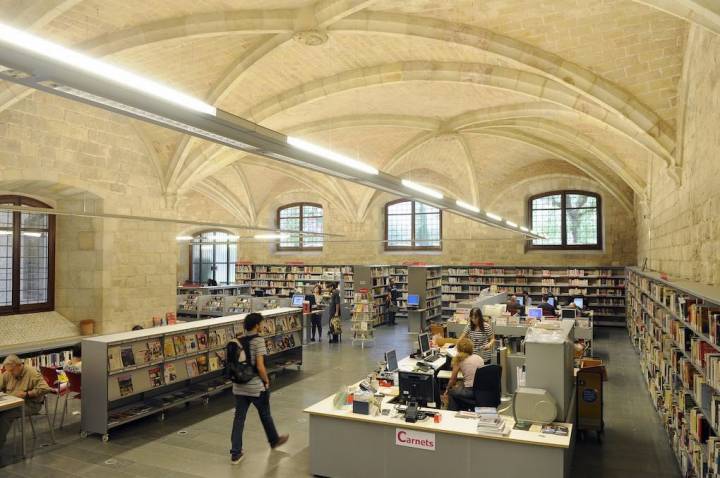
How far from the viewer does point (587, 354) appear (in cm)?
1073

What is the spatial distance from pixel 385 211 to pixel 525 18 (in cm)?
1469

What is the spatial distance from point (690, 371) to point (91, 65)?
17.9ft

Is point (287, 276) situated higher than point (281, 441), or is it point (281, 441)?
point (287, 276)

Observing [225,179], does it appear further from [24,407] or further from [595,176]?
[24,407]

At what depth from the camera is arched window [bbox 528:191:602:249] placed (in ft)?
60.0

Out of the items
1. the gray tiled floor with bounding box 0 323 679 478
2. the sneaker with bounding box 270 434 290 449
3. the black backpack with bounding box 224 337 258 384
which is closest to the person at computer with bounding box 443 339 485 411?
the gray tiled floor with bounding box 0 323 679 478

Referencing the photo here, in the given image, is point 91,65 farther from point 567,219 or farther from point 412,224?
point 412,224

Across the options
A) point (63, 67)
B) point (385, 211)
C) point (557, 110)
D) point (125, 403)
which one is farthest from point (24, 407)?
point (385, 211)

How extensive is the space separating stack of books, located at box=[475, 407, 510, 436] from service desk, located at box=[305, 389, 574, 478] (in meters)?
0.05

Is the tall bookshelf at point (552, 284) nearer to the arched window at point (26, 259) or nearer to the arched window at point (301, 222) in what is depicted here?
the arched window at point (301, 222)

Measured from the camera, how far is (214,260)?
25625 millimetres

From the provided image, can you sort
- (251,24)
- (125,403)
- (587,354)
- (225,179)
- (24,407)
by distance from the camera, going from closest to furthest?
(24,407) → (125,403) → (251,24) → (587,354) → (225,179)

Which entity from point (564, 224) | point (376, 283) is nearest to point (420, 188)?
point (376, 283)

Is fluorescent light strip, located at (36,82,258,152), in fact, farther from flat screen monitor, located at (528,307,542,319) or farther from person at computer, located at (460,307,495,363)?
flat screen monitor, located at (528,307,542,319)
